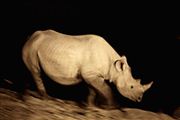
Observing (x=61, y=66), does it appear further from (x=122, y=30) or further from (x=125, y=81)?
(x=122, y=30)

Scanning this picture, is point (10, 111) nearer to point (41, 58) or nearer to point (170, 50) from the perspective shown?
point (41, 58)

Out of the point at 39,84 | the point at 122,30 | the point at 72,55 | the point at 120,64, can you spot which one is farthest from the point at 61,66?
the point at 122,30

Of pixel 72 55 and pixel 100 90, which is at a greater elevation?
pixel 72 55

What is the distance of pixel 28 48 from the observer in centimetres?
466

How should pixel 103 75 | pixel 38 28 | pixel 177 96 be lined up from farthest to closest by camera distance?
pixel 38 28
pixel 177 96
pixel 103 75

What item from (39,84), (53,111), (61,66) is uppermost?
(61,66)

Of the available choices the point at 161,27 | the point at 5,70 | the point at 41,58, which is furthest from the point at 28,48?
the point at 161,27

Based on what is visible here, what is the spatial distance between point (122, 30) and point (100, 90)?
1.43 meters

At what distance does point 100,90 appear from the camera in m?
4.58

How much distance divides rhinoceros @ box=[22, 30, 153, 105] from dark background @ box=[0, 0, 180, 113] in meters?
0.80

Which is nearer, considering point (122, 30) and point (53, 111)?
point (53, 111)

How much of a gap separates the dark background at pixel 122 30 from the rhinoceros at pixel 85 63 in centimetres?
80

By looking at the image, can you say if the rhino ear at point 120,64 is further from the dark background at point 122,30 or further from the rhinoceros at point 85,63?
the dark background at point 122,30

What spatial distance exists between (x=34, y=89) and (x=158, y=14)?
202 centimetres
